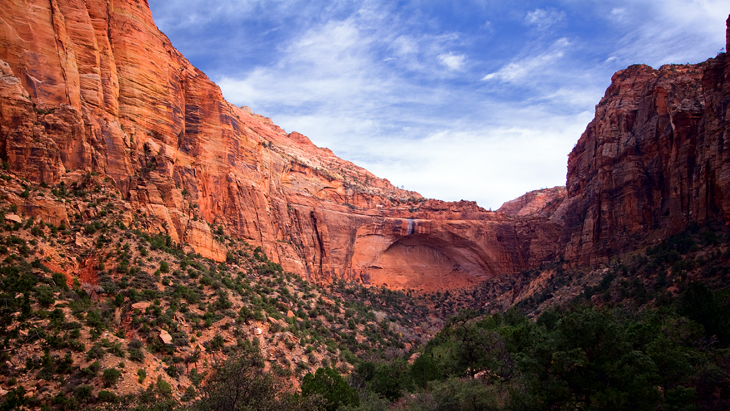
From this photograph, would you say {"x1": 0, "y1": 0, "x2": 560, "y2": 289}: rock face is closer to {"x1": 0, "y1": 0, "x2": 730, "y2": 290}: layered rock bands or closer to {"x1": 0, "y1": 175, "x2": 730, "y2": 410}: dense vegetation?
{"x1": 0, "y1": 0, "x2": 730, "y2": 290}: layered rock bands

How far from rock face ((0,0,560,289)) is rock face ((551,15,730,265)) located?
1125 centimetres

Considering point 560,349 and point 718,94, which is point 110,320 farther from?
point 718,94

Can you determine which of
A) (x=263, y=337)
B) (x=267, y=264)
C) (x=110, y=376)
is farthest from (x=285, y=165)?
(x=110, y=376)

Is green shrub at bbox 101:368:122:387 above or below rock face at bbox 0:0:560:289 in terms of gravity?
below

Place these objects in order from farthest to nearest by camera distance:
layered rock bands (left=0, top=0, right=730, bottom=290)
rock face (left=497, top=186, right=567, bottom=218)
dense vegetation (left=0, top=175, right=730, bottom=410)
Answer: rock face (left=497, top=186, right=567, bottom=218) → layered rock bands (left=0, top=0, right=730, bottom=290) → dense vegetation (left=0, top=175, right=730, bottom=410)

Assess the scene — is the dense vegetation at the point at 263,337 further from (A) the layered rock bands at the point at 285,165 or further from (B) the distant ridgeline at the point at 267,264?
(A) the layered rock bands at the point at 285,165

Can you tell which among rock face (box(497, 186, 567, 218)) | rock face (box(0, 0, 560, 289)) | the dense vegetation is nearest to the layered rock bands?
rock face (box(0, 0, 560, 289))

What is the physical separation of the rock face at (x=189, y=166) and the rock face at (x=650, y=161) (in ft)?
36.9

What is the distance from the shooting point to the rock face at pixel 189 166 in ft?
88.5

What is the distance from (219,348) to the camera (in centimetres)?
2645

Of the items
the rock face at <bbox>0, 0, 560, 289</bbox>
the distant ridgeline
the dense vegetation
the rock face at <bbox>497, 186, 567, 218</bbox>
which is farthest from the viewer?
the rock face at <bbox>497, 186, 567, 218</bbox>

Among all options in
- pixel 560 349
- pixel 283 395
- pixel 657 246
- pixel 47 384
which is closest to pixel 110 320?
pixel 47 384

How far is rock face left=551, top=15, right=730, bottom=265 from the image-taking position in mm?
37697

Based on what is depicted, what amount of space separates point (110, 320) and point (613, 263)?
45716mm
